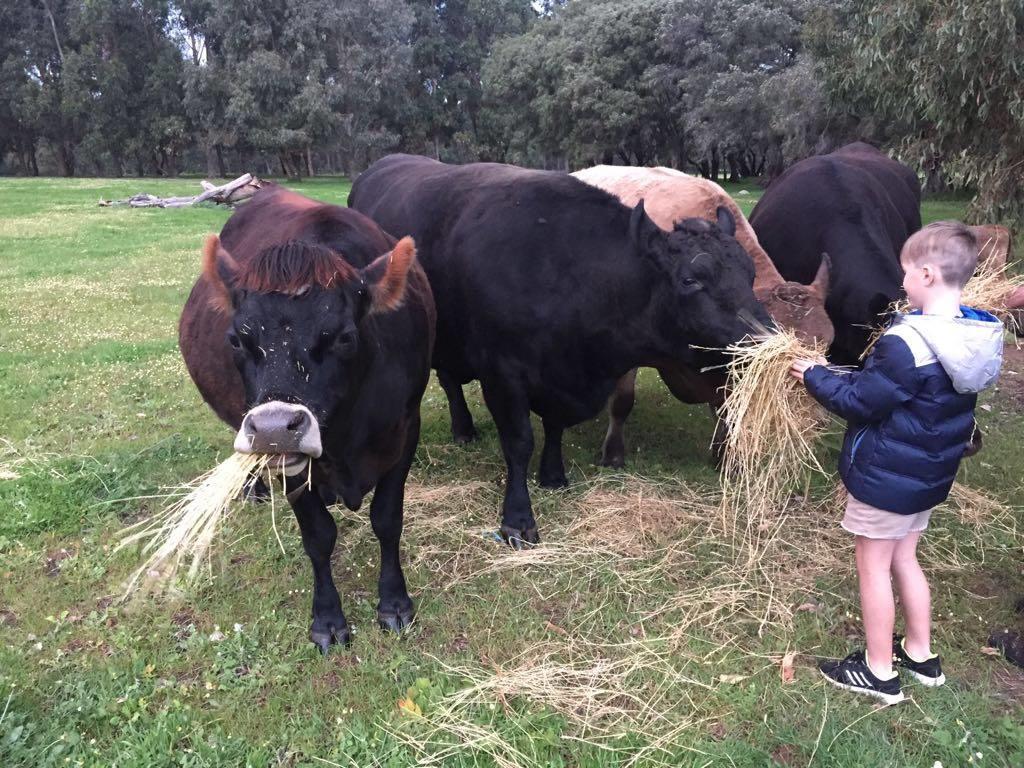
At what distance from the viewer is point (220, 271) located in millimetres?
3148

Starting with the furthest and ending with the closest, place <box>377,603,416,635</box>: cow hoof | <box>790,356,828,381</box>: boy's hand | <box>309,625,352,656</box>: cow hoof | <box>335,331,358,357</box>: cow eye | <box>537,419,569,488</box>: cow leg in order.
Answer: <box>537,419,569,488</box>: cow leg
<box>377,603,416,635</box>: cow hoof
<box>309,625,352,656</box>: cow hoof
<box>790,356,828,381</box>: boy's hand
<box>335,331,358,357</box>: cow eye

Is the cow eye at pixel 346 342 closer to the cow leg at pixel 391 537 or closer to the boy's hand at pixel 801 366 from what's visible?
the cow leg at pixel 391 537

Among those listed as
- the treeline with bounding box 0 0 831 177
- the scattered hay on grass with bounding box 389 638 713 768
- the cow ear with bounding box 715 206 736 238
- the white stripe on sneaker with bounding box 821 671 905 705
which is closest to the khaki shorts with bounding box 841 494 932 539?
the white stripe on sneaker with bounding box 821 671 905 705

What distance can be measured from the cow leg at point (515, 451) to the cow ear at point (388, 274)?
197 centimetres

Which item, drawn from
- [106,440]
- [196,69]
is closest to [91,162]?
[196,69]

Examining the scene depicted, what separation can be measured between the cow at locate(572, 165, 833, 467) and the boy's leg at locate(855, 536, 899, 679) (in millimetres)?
1310

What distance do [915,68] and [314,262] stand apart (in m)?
10.4

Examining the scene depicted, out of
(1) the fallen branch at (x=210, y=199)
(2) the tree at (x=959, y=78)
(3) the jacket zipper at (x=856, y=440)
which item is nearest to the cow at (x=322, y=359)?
(3) the jacket zipper at (x=856, y=440)

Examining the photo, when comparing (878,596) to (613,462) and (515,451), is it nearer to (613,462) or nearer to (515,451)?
(515,451)

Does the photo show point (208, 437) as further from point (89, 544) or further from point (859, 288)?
point (859, 288)

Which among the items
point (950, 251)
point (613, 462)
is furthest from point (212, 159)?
point (950, 251)

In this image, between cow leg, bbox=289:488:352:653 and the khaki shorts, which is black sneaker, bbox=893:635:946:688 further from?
cow leg, bbox=289:488:352:653

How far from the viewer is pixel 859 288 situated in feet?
17.0

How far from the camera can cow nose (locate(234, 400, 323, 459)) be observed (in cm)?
268
